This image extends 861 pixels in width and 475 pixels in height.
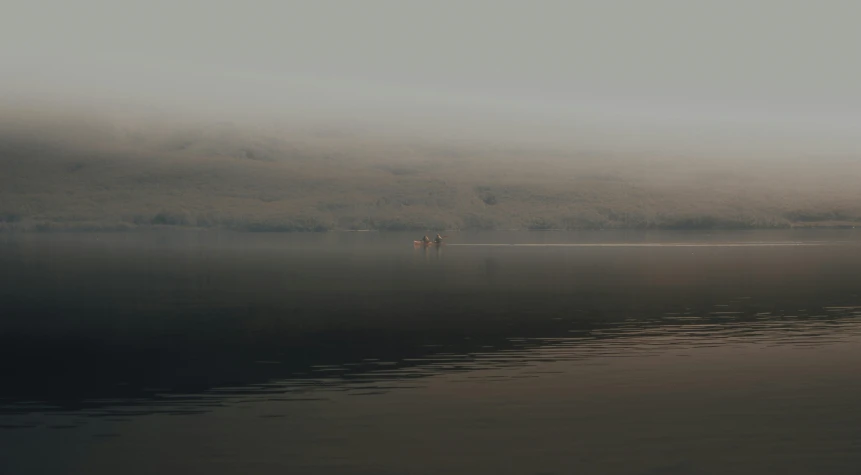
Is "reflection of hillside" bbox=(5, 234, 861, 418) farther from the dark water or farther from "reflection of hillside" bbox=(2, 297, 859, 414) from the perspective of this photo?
the dark water

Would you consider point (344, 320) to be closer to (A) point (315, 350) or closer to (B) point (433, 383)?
(A) point (315, 350)

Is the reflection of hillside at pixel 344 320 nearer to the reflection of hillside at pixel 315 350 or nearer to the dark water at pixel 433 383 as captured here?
the reflection of hillside at pixel 315 350

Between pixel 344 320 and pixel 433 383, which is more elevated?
→ pixel 344 320

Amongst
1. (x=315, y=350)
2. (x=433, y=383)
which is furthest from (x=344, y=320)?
(x=433, y=383)

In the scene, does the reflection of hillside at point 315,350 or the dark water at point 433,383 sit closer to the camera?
the dark water at point 433,383

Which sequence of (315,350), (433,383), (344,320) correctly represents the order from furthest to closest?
(344,320) < (315,350) < (433,383)

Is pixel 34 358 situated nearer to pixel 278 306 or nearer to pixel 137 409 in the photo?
pixel 137 409

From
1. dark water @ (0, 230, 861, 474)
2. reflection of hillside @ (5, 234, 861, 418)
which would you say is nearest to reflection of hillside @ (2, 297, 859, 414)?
reflection of hillside @ (5, 234, 861, 418)

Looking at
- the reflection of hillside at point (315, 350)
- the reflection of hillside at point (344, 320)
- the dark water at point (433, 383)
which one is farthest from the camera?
the reflection of hillside at point (344, 320)

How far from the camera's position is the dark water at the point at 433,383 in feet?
126

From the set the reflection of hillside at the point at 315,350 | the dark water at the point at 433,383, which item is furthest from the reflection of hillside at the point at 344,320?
the dark water at the point at 433,383

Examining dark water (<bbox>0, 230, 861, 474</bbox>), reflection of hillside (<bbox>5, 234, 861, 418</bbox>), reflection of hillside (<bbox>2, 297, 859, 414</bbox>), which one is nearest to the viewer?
dark water (<bbox>0, 230, 861, 474</bbox>)

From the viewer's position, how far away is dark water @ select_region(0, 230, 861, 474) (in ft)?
126

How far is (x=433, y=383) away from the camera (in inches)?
2095
